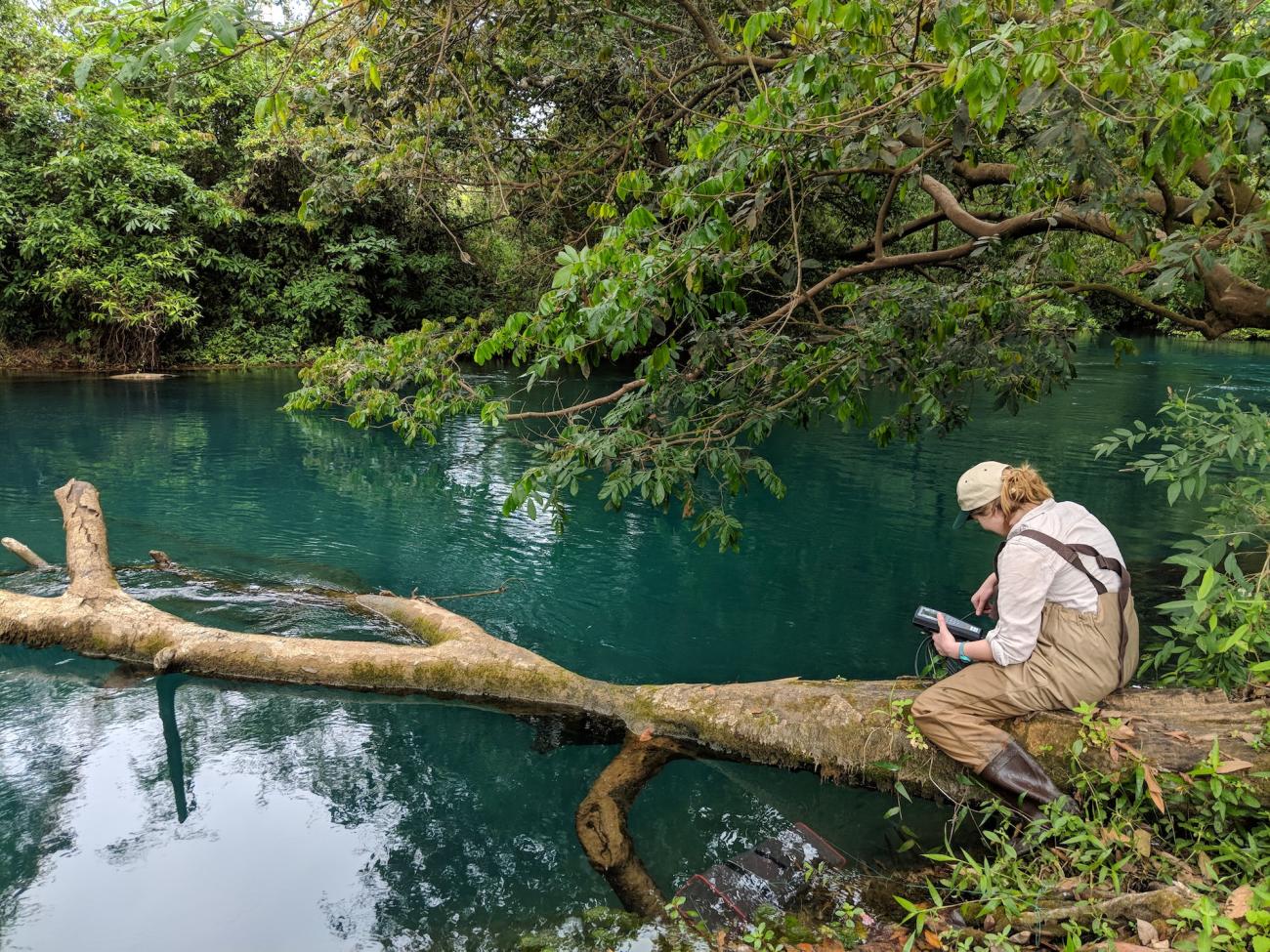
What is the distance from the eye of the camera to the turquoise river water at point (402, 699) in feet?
12.3

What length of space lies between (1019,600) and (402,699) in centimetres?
380

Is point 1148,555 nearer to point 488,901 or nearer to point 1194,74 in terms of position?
point 1194,74

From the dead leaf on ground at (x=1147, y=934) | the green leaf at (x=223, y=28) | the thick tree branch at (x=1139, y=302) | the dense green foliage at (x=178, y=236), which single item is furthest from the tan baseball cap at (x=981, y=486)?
the dense green foliage at (x=178, y=236)

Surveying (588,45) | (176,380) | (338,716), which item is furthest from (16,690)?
(176,380)

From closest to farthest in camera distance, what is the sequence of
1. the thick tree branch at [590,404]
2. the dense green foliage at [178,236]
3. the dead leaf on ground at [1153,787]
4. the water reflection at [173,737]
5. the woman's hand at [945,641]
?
the dead leaf on ground at [1153,787] → the woman's hand at [945,641] → the water reflection at [173,737] → the thick tree branch at [590,404] → the dense green foliage at [178,236]

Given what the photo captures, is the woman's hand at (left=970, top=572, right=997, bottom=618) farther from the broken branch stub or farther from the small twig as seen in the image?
the broken branch stub

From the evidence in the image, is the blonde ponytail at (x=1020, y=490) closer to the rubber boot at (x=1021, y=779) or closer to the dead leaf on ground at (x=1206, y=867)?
the rubber boot at (x=1021, y=779)

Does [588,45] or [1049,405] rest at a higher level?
[588,45]

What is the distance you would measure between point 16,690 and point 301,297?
2090 centimetres

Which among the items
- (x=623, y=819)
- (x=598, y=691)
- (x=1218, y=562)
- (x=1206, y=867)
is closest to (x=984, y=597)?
(x=1218, y=562)

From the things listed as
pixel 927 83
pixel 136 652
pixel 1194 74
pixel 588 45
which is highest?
pixel 588 45

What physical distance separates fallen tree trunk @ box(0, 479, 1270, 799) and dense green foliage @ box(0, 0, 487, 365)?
14.0 meters

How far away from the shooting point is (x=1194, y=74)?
2848 millimetres

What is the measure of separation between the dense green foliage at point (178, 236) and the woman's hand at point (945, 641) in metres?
17.1
